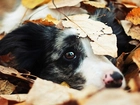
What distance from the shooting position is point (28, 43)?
1.42 m

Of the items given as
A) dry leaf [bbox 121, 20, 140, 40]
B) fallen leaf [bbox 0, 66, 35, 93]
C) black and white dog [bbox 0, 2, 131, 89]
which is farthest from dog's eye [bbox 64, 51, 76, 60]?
dry leaf [bbox 121, 20, 140, 40]

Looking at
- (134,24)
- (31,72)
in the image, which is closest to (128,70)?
(134,24)

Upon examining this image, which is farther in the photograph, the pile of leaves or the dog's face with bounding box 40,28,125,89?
the dog's face with bounding box 40,28,125,89

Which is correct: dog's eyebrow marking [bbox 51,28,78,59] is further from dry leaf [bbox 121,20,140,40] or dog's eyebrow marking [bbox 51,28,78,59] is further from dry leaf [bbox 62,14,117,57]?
dry leaf [bbox 121,20,140,40]

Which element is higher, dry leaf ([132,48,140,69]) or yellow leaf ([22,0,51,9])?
yellow leaf ([22,0,51,9])

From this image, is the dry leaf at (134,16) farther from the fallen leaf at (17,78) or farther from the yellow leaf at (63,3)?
the fallen leaf at (17,78)

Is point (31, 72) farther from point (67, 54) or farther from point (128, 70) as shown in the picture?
point (128, 70)

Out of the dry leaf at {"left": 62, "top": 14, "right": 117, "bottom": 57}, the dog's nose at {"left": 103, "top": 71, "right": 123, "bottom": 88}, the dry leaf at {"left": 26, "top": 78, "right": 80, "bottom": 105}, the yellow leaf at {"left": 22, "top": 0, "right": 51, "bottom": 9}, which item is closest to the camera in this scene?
the dry leaf at {"left": 26, "top": 78, "right": 80, "bottom": 105}

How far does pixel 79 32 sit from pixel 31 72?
9.6 inches

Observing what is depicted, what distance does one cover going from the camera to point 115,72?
3.86 ft

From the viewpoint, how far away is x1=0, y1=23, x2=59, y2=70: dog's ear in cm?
139

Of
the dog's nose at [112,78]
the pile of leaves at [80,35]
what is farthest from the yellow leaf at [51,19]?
the dog's nose at [112,78]

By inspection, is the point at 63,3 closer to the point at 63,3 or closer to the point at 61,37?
the point at 63,3

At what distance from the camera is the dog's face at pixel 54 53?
1.29m
